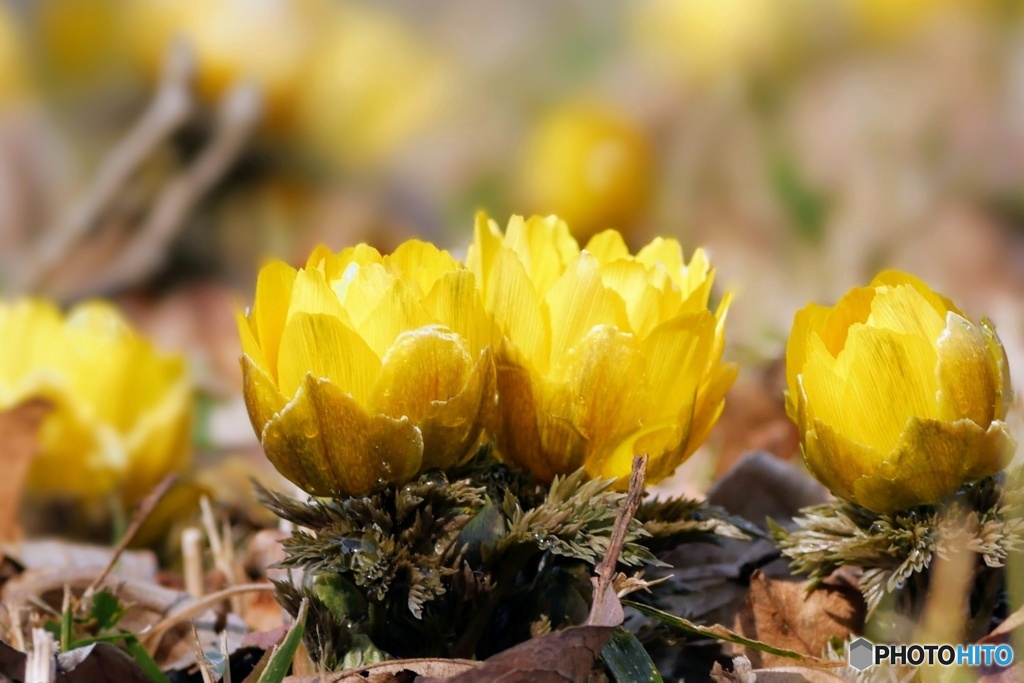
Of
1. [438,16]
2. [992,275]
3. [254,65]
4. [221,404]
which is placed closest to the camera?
[221,404]

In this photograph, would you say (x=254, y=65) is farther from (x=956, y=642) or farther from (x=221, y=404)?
(x=956, y=642)

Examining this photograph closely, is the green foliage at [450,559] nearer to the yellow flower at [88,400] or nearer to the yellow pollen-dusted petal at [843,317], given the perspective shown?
the yellow pollen-dusted petal at [843,317]

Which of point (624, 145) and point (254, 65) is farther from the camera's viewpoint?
point (624, 145)

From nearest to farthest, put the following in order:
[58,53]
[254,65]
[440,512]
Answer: [440,512]
[254,65]
[58,53]

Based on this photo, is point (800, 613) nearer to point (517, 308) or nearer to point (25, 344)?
point (517, 308)

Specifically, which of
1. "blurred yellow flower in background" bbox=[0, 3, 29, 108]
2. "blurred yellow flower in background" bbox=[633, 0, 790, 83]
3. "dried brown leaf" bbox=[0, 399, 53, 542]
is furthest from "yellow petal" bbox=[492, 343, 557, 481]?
"blurred yellow flower in background" bbox=[0, 3, 29, 108]

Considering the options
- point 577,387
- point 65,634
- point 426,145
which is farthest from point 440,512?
point 426,145
